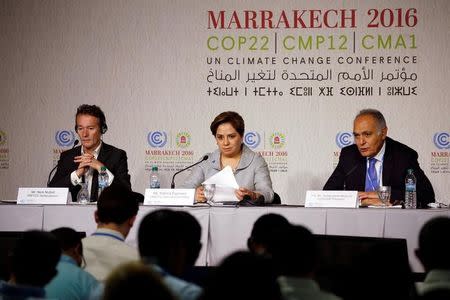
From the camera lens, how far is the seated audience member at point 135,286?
1.55 metres

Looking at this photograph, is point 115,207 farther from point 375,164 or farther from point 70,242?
point 375,164

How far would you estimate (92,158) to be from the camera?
5.32 meters

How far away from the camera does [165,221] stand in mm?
2520

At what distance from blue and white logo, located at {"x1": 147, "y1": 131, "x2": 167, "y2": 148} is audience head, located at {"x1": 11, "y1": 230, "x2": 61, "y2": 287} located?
4.51 metres

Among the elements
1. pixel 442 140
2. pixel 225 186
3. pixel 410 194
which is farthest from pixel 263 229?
pixel 442 140

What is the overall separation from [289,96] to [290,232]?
435 centimetres

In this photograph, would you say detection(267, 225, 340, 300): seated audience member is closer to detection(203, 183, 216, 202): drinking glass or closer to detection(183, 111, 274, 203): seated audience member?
detection(203, 183, 216, 202): drinking glass

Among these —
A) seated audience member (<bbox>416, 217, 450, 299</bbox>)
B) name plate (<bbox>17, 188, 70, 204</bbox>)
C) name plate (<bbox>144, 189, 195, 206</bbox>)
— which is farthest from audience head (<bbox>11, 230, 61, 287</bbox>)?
name plate (<bbox>17, 188, 70, 204</bbox>)

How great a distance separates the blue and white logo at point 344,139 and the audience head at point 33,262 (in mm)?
4542

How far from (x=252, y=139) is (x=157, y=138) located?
2.79 feet

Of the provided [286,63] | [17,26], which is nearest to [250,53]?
[286,63]

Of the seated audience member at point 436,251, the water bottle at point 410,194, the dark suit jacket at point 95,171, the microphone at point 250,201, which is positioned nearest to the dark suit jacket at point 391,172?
the water bottle at point 410,194

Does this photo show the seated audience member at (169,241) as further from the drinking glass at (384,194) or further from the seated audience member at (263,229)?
the drinking glass at (384,194)

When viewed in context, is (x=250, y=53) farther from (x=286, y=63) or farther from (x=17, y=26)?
(x=17, y=26)
